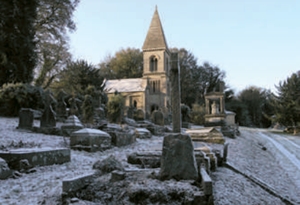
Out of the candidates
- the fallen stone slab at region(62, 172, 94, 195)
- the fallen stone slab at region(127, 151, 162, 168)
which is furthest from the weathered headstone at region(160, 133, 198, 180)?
the fallen stone slab at region(127, 151, 162, 168)

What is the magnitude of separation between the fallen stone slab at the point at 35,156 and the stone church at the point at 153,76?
40976 millimetres

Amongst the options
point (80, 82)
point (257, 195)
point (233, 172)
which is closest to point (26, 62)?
point (80, 82)

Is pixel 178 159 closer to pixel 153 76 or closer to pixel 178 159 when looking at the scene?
pixel 178 159

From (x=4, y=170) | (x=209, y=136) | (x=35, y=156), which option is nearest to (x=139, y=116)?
(x=209, y=136)

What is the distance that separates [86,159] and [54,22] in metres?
25.4

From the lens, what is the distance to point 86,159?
28.2ft

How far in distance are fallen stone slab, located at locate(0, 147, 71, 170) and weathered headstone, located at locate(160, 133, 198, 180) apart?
11.0ft

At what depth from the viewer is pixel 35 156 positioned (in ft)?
A: 22.7

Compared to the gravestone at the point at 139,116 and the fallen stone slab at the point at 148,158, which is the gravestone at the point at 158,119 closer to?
the gravestone at the point at 139,116

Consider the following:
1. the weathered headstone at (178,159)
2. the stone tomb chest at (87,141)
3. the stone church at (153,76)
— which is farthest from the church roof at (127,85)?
the weathered headstone at (178,159)

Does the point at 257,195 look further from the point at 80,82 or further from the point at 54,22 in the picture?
the point at 54,22

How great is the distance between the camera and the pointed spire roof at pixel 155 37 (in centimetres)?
4988

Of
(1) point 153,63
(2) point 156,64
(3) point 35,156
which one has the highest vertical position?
(1) point 153,63

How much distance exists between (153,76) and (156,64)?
2168 millimetres
